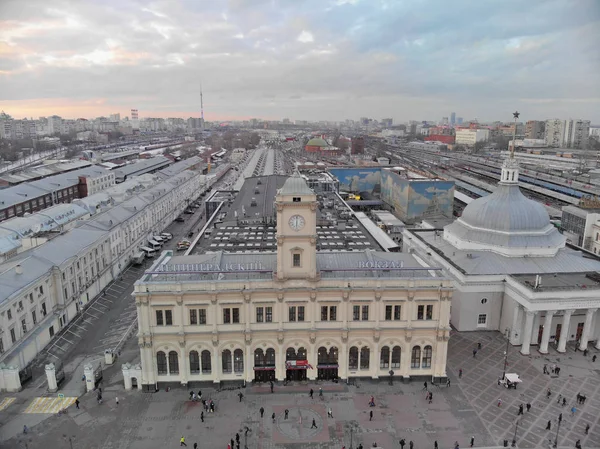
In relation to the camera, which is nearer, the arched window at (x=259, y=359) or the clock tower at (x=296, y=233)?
the clock tower at (x=296, y=233)

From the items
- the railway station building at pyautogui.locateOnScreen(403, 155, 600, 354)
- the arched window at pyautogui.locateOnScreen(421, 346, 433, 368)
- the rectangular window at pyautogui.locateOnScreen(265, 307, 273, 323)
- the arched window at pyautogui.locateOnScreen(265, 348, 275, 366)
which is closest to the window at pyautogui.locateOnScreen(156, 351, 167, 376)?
the arched window at pyautogui.locateOnScreen(265, 348, 275, 366)

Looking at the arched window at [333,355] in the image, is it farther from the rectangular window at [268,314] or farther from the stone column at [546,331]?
the stone column at [546,331]

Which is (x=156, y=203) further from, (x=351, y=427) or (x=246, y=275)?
(x=351, y=427)

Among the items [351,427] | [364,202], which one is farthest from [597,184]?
[351,427]

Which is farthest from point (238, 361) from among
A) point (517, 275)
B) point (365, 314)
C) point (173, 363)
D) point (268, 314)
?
point (517, 275)

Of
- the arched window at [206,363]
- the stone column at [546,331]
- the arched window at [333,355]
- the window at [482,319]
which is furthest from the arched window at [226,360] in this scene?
the stone column at [546,331]
